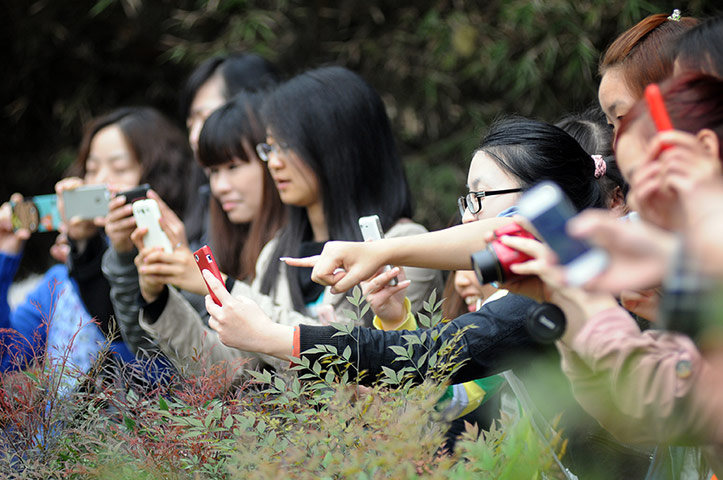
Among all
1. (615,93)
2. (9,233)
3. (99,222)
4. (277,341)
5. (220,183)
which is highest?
(615,93)

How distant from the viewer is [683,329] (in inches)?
33.2

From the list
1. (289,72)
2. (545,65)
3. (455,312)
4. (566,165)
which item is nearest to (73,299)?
(455,312)

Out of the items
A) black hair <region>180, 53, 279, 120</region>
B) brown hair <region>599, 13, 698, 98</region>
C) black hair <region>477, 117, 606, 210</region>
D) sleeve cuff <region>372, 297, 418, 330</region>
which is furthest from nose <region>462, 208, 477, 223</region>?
black hair <region>180, 53, 279, 120</region>

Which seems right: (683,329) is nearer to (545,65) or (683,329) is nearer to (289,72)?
(545,65)

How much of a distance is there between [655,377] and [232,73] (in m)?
2.67

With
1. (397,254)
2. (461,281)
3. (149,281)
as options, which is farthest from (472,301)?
(149,281)

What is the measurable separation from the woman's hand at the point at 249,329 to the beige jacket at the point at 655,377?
645mm

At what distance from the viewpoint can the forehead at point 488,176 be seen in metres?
1.74

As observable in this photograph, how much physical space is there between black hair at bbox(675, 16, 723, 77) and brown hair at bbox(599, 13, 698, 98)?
206mm

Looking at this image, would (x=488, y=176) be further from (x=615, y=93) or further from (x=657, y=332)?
(x=657, y=332)

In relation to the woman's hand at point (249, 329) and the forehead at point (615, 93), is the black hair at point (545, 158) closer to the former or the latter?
the forehead at point (615, 93)

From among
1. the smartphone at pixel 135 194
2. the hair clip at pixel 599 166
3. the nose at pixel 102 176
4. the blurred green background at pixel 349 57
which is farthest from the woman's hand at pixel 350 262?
the blurred green background at pixel 349 57

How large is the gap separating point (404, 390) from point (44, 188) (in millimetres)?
4561

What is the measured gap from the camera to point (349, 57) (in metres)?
4.41
